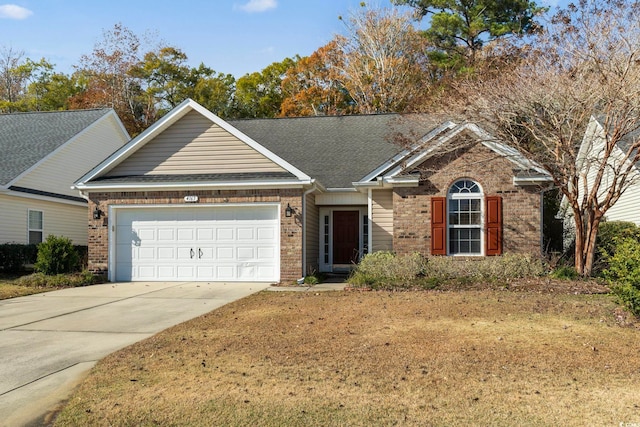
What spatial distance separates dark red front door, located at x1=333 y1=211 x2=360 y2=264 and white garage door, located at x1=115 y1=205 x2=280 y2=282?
327 cm

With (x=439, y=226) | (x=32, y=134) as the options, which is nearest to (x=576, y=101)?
(x=439, y=226)

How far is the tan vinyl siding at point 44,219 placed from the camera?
61.5 feet

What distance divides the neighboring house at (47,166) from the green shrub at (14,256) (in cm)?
92

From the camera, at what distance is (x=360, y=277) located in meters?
13.5

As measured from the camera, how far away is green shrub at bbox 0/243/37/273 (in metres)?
17.8

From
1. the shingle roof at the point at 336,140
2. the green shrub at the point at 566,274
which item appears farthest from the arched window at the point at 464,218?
the green shrub at the point at 566,274

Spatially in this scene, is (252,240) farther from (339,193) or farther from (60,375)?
(60,375)

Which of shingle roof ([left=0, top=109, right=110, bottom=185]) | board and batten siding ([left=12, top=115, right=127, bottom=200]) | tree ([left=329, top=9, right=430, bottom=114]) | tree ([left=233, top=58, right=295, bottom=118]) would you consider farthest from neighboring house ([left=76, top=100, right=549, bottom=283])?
tree ([left=233, top=58, right=295, bottom=118])

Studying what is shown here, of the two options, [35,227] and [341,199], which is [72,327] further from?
[35,227]

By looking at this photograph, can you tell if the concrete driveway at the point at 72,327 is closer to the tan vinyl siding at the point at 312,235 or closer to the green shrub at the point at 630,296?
the tan vinyl siding at the point at 312,235

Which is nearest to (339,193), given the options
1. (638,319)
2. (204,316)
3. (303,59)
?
(204,316)

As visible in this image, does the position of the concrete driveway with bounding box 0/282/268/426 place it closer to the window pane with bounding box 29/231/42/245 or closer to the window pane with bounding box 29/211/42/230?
the window pane with bounding box 29/231/42/245

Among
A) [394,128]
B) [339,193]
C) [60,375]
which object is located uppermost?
[394,128]

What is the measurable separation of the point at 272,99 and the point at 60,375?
32817mm
